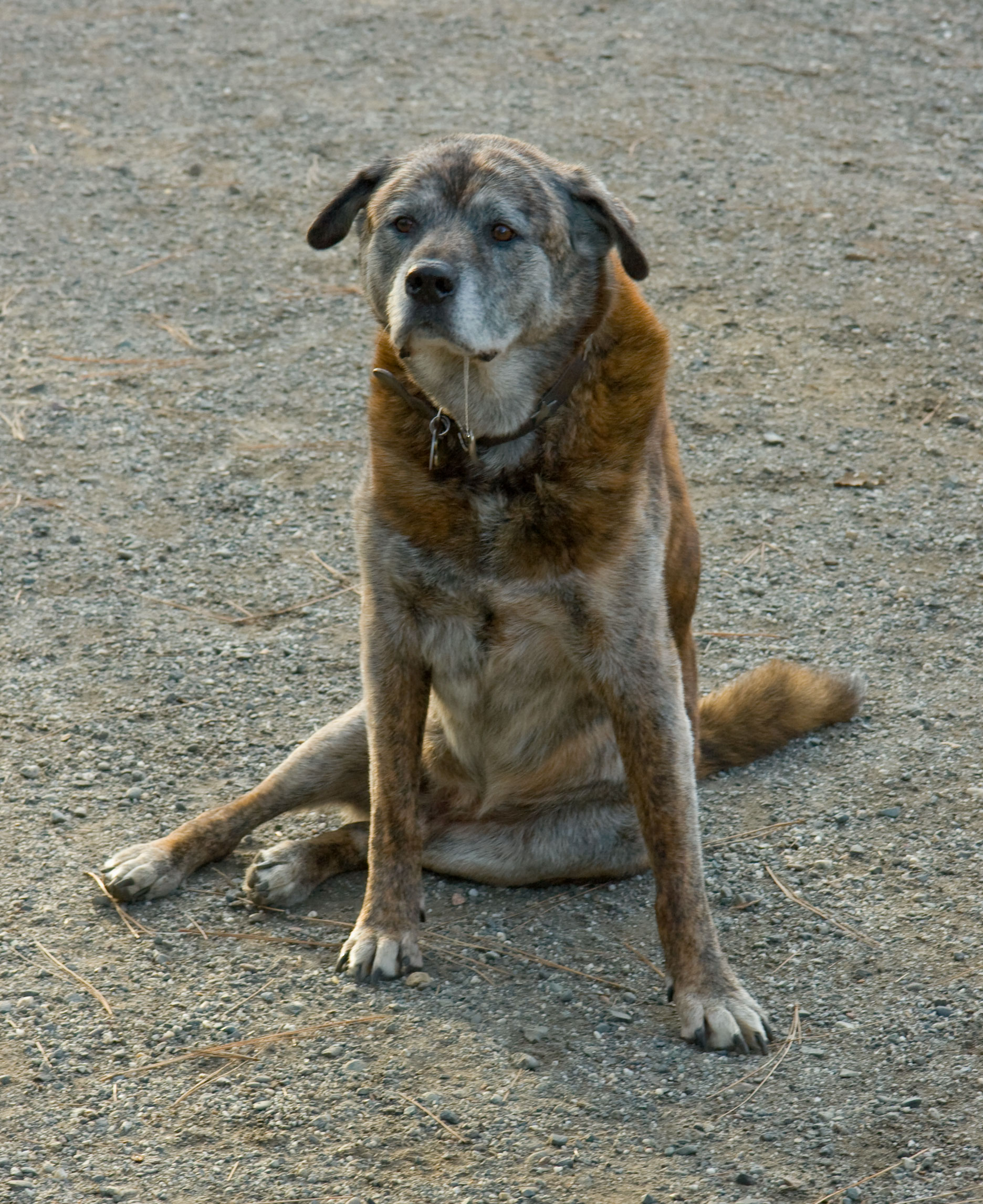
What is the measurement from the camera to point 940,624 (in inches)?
188

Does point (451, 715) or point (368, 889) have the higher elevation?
point (451, 715)

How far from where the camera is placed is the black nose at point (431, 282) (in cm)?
316

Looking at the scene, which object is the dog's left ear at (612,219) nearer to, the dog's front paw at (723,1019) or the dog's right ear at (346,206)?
the dog's right ear at (346,206)

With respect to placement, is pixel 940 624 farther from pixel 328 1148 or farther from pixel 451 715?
pixel 328 1148

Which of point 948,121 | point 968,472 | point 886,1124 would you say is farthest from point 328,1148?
point 948,121

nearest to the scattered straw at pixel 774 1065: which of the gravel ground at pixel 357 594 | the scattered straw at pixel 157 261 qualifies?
the gravel ground at pixel 357 594

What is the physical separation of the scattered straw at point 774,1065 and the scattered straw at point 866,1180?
0.27m

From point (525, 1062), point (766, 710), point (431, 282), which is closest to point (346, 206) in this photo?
point (431, 282)

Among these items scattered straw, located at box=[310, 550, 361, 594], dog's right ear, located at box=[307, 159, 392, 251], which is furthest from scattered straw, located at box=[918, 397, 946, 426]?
dog's right ear, located at box=[307, 159, 392, 251]

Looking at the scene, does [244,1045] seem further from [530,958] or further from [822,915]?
[822,915]

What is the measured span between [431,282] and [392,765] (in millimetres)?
1160

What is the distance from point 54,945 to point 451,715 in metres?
1.11

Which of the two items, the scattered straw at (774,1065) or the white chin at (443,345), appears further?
the white chin at (443,345)

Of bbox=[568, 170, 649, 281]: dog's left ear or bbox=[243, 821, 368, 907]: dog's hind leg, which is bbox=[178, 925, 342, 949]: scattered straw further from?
bbox=[568, 170, 649, 281]: dog's left ear
